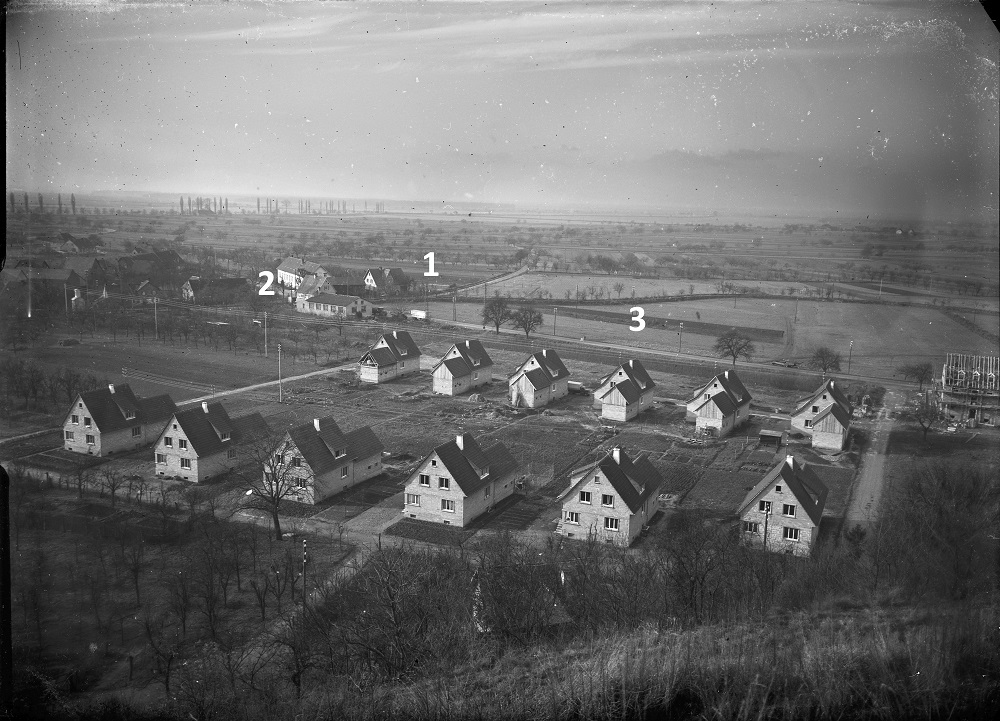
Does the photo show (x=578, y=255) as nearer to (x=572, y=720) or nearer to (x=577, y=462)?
(x=577, y=462)

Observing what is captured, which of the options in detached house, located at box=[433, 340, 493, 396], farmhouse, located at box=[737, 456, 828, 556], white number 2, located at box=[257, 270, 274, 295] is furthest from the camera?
white number 2, located at box=[257, 270, 274, 295]

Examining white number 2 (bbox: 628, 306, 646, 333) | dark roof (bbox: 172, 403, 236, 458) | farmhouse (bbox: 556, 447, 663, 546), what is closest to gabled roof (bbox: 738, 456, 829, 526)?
farmhouse (bbox: 556, 447, 663, 546)

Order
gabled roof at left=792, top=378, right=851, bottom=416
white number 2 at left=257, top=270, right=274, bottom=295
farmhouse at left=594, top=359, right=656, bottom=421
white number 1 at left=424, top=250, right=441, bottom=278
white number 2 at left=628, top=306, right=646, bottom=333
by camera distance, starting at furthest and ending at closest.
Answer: white number 2 at left=257, top=270, right=274, bottom=295 → white number 2 at left=628, top=306, right=646, bottom=333 → farmhouse at left=594, top=359, right=656, bottom=421 → white number 1 at left=424, top=250, right=441, bottom=278 → gabled roof at left=792, top=378, right=851, bottom=416

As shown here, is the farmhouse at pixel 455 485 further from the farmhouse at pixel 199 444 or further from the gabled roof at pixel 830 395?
the gabled roof at pixel 830 395

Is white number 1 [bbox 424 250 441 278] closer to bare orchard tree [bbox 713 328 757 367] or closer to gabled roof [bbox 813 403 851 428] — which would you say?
bare orchard tree [bbox 713 328 757 367]

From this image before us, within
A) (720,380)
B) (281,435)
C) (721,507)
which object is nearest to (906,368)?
(720,380)

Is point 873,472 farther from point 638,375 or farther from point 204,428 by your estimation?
point 204,428

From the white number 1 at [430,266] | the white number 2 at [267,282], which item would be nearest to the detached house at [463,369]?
the white number 1 at [430,266]
